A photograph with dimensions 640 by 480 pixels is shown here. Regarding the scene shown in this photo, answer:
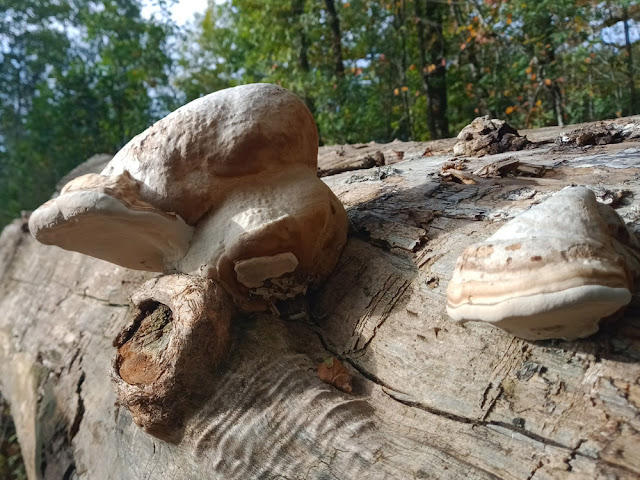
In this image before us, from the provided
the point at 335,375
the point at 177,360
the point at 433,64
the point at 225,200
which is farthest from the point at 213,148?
the point at 433,64

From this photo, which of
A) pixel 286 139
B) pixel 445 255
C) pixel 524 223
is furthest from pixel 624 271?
pixel 286 139

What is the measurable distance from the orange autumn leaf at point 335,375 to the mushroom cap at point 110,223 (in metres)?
0.65

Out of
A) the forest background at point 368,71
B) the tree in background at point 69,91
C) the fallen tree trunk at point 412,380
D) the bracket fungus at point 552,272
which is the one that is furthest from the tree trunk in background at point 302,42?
the bracket fungus at point 552,272

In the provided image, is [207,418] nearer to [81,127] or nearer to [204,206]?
[204,206]

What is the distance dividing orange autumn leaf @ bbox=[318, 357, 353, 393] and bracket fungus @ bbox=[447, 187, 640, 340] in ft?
1.68

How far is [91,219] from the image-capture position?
143cm

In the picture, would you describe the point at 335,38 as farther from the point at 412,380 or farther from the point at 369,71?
the point at 412,380

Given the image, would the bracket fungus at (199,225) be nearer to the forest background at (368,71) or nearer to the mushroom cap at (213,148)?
the mushroom cap at (213,148)

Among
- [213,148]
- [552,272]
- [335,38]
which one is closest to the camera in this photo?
[552,272]

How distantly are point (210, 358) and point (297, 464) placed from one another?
0.41m

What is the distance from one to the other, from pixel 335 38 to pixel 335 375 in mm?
8473

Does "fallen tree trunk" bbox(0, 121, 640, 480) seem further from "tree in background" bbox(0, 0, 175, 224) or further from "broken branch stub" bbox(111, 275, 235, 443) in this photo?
"tree in background" bbox(0, 0, 175, 224)

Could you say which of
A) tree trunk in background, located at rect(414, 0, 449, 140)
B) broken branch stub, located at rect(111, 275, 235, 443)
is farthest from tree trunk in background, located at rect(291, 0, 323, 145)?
broken branch stub, located at rect(111, 275, 235, 443)

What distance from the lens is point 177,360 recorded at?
54.3 inches
